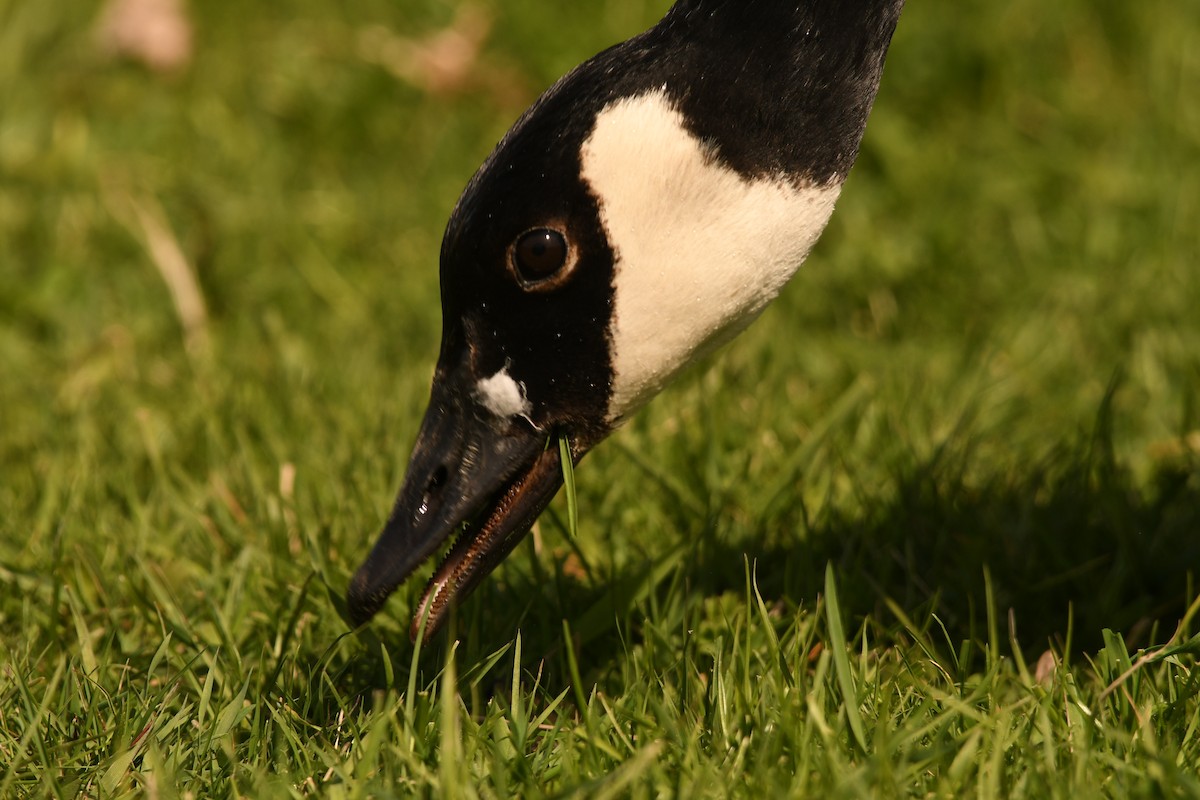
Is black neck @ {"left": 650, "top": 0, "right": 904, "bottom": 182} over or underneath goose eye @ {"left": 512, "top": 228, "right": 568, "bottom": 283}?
over

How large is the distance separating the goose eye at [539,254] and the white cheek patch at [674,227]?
10 centimetres

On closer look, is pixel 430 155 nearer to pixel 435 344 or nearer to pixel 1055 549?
pixel 435 344

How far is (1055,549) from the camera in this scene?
3.21m

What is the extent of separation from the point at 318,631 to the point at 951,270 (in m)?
2.88

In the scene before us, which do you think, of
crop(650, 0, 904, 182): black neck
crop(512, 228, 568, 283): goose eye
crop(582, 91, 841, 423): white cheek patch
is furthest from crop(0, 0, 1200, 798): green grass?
crop(650, 0, 904, 182): black neck

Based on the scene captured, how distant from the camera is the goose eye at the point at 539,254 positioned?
2.67 meters

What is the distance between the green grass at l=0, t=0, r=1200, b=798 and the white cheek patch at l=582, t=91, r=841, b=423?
543 mm

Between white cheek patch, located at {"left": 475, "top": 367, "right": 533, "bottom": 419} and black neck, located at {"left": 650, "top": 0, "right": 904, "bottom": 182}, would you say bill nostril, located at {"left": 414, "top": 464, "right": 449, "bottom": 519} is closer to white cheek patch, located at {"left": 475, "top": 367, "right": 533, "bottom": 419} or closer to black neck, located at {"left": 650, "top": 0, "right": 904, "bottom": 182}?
white cheek patch, located at {"left": 475, "top": 367, "right": 533, "bottom": 419}

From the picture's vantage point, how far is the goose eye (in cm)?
267

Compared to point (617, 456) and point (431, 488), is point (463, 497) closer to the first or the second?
point (431, 488)

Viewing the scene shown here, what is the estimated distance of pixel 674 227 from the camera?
8.93 feet

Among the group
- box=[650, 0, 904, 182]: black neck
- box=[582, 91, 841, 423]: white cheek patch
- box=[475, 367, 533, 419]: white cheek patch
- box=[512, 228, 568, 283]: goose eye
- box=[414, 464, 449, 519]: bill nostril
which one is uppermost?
box=[650, 0, 904, 182]: black neck

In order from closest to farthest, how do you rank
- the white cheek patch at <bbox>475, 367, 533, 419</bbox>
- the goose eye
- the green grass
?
the green grass → the goose eye → the white cheek patch at <bbox>475, 367, 533, 419</bbox>

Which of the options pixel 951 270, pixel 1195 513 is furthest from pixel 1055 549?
pixel 951 270
